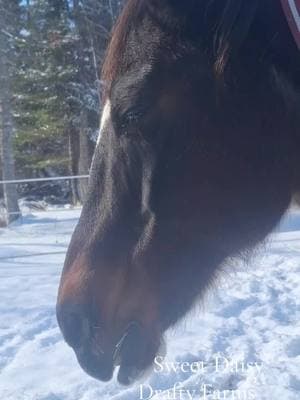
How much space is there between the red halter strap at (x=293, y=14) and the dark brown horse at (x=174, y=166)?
9 centimetres

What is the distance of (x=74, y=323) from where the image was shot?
1559 millimetres

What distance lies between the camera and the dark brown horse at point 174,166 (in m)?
1.44

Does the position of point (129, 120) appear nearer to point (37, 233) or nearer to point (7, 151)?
point (37, 233)

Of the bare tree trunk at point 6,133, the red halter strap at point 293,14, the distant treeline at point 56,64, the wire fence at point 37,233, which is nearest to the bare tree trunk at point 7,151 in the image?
the bare tree trunk at point 6,133

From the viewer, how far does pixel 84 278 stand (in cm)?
157

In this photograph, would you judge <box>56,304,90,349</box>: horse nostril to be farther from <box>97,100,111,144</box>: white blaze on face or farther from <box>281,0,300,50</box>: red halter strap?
<box>281,0,300,50</box>: red halter strap

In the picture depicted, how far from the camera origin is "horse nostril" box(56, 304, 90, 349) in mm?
1546

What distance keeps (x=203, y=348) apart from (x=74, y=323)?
1.85 meters

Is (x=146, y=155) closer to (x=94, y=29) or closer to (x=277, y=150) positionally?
(x=277, y=150)

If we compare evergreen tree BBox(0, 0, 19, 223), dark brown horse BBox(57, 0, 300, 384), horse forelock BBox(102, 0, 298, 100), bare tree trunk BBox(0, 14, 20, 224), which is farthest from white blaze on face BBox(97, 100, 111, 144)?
bare tree trunk BBox(0, 14, 20, 224)

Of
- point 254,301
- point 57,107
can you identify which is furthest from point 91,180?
point 57,107

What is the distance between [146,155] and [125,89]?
0.21 meters

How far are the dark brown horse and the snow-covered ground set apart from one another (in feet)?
0.89

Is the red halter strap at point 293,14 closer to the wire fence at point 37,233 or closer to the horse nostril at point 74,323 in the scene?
the horse nostril at point 74,323
